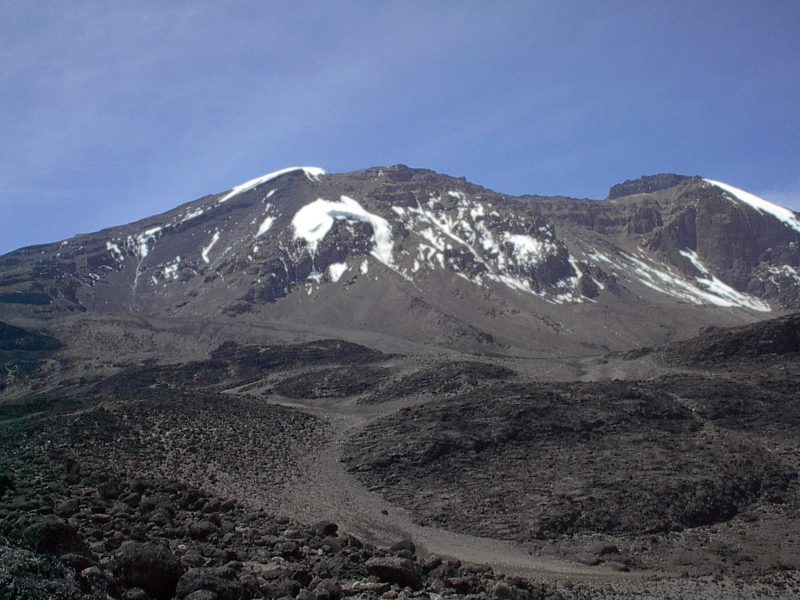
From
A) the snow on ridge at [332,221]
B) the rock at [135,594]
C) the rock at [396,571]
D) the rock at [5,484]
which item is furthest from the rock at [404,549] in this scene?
the snow on ridge at [332,221]

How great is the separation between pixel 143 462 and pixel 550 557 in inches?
677

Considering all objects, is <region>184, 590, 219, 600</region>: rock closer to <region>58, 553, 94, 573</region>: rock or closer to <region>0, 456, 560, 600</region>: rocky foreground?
<region>0, 456, 560, 600</region>: rocky foreground

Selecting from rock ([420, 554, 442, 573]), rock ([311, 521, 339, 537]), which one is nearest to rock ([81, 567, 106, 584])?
rock ([420, 554, 442, 573])

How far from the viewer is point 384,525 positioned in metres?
24.0

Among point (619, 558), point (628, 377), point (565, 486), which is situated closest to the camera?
point (619, 558)

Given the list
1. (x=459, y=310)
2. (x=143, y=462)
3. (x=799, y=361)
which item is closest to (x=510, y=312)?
(x=459, y=310)

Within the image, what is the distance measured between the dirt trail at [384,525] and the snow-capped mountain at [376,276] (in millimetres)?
82923

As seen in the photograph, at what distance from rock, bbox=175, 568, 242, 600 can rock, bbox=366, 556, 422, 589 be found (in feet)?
12.1

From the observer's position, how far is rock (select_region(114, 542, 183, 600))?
40.0ft

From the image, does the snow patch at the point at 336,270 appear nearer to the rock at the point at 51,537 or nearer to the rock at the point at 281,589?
the rock at the point at 281,589

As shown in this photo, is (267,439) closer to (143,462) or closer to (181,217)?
(143,462)

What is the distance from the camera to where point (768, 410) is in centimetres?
4103

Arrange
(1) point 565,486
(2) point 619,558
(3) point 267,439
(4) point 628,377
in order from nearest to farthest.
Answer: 1. (2) point 619,558
2. (1) point 565,486
3. (3) point 267,439
4. (4) point 628,377

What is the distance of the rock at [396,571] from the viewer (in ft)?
49.5
